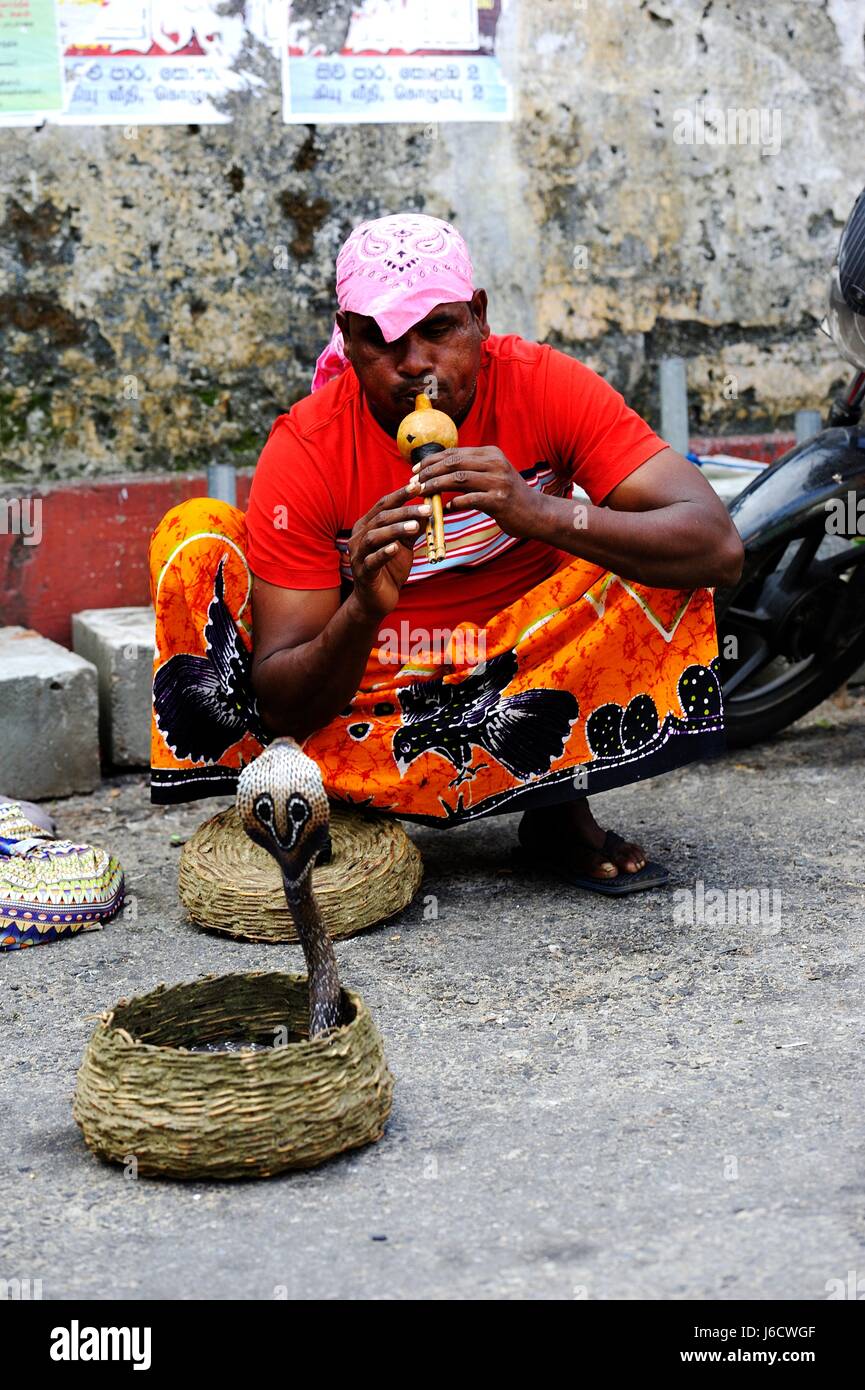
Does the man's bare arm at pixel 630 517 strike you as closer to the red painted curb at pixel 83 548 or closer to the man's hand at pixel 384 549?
the man's hand at pixel 384 549

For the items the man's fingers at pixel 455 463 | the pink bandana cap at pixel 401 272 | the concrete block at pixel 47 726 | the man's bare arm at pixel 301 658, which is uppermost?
the pink bandana cap at pixel 401 272

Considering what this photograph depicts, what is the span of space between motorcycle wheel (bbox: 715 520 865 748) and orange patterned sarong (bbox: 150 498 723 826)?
33.7 inches

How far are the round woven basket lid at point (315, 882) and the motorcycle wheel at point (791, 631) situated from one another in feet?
3.86

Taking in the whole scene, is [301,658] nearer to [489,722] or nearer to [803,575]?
[489,722]

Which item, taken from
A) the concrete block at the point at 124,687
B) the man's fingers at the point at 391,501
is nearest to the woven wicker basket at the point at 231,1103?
the man's fingers at the point at 391,501

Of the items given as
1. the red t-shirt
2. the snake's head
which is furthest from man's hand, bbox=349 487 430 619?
the snake's head

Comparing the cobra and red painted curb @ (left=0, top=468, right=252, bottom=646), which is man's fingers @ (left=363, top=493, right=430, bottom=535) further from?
red painted curb @ (left=0, top=468, right=252, bottom=646)

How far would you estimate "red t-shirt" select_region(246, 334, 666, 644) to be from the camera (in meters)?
3.04

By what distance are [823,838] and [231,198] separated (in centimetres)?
244

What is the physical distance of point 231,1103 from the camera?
2.10 m

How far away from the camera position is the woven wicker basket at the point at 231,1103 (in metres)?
2.10

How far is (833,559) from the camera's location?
4.00 metres

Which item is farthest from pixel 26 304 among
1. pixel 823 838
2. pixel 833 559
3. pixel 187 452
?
pixel 823 838

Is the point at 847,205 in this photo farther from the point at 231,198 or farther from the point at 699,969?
the point at 699,969
